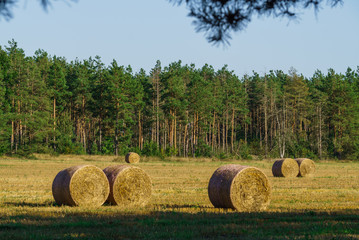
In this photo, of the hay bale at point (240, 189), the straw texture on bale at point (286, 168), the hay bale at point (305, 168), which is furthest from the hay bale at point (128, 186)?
the hay bale at point (305, 168)

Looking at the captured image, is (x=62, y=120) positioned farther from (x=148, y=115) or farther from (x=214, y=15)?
(x=214, y=15)

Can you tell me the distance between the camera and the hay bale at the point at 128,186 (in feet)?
52.3

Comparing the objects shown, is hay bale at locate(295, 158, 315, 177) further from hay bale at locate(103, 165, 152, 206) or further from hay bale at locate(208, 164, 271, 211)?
hay bale at locate(103, 165, 152, 206)

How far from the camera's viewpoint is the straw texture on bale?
31672 mm

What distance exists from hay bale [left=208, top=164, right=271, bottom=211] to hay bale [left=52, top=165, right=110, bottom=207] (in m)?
3.50

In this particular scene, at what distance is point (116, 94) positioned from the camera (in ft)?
252

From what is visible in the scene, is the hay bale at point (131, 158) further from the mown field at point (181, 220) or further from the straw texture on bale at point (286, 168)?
the mown field at point (181, 220)

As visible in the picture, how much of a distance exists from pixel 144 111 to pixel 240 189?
74.5 meters

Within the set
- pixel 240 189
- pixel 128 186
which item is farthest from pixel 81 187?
pixel 240 189

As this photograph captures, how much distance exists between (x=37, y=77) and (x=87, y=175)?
62431 millimetres

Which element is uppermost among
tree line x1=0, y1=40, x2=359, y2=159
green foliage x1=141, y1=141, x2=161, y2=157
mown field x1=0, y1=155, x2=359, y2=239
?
tree line x1=0, y1=40, x2=359, y2=159

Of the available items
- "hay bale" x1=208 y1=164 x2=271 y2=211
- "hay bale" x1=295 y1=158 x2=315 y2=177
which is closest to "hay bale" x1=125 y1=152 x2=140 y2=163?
"hay bale" x1=295 y1=158 x2=315 y2=177

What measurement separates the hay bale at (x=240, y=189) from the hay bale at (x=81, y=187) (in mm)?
3503

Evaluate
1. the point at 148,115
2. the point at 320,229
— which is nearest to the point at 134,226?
the point at 320,229
